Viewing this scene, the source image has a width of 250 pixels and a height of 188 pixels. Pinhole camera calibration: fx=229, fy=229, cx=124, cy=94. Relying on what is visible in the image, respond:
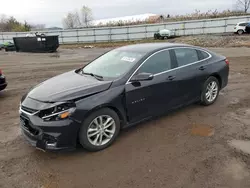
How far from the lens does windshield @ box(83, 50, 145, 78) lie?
3.98 m

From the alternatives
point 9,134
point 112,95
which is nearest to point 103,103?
point 112,95

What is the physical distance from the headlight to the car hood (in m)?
0.11

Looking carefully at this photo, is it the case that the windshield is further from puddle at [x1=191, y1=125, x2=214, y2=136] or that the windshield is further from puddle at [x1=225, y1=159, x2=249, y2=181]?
puddle at [x1=225, y1=159, x2=249, y2=181]

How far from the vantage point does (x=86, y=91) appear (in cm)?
341

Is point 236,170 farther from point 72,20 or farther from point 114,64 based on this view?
point 72,20

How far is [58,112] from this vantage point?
3176mm

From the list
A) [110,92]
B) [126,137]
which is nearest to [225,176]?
[126,137]

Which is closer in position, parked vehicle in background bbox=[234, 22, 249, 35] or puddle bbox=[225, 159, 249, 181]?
puddle bbox=[225, 159, 249, 181]

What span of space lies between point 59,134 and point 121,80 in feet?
4.19

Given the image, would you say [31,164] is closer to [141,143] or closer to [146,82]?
[141,143]

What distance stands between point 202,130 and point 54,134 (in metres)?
2.60

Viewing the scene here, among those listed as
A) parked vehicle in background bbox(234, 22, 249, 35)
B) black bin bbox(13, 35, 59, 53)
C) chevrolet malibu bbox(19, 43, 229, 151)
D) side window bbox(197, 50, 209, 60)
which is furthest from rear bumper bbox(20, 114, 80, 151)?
parked vehicle in background bbox(234, 22, 249, 35)

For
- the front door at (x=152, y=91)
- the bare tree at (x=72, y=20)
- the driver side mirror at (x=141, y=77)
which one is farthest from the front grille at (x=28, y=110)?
the bare tree at (x=72, y=20)

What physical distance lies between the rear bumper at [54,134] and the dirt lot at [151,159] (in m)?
0.28
